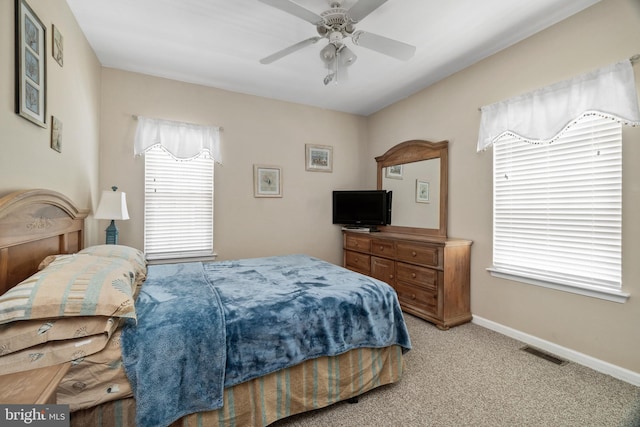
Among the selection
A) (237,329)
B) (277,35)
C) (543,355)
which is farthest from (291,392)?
(277,35)

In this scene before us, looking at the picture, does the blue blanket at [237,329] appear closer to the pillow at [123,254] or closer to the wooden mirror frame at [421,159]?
the pillow at [123,254]

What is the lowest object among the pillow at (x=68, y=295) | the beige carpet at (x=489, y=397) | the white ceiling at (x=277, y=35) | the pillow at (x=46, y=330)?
the beige carpet at (x=489, y=397)

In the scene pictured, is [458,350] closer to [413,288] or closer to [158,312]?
[413,288]

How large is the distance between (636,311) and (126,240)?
4715 millimetres

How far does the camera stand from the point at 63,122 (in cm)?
210

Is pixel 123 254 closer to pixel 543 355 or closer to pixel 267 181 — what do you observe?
pixel 267 181

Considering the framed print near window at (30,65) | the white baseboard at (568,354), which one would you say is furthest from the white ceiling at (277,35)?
the white baseboard at (568,354)

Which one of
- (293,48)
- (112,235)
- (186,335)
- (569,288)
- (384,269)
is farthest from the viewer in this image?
(384,269)

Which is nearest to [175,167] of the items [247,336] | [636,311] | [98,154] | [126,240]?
[98,154]

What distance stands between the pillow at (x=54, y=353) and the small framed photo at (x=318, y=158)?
3.43 meters


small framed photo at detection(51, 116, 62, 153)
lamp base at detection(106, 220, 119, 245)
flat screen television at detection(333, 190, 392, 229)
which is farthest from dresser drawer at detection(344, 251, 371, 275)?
small framed photo at detection(51, 116, 62, 153)

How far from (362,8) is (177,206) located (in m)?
2.94

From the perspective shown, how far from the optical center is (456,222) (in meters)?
3.28

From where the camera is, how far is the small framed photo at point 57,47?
6.36 ft
